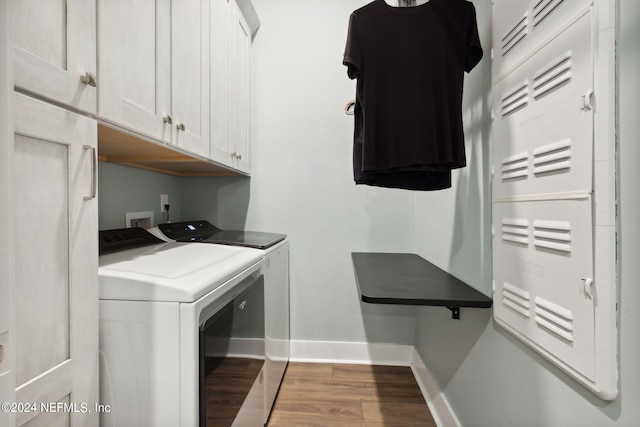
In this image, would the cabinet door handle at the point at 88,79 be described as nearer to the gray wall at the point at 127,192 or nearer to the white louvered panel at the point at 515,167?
the gray wall at the point at 127,192

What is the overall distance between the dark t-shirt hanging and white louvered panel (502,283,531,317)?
0.49m

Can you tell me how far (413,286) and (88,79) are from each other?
1297 millimetres

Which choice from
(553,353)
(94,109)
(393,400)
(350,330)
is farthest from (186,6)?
(393,400)

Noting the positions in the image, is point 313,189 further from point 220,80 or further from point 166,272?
point 166,272

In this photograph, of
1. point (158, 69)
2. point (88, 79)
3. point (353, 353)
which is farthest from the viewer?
point (353, 353)

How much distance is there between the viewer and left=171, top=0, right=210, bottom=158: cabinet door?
1147mm

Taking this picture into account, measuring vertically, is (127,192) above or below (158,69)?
below

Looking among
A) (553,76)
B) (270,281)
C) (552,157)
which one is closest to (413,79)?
(553,76)

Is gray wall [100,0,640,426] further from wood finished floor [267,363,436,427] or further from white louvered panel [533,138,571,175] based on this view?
white louvered panel [533,138,571,175]

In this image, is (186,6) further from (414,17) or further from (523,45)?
(523,45)

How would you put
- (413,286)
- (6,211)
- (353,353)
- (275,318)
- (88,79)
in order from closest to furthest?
(6,211) < (88,79) < (413,286) < (275,318) < (353,353)

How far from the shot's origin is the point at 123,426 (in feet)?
2.41

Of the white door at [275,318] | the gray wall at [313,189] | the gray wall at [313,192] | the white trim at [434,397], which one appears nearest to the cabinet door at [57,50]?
the white door at [275,318]

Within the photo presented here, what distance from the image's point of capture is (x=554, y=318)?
0.74 metres
